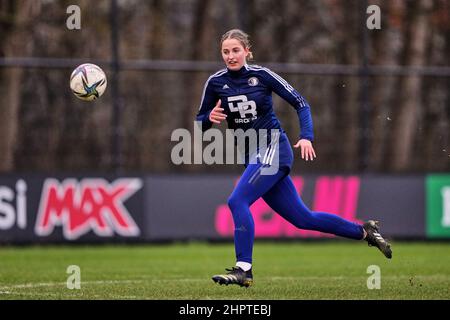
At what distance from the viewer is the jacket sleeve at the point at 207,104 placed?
374 inches

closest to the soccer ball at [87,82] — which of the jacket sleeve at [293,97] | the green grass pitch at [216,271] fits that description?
the jacket sleeve at [293,97]

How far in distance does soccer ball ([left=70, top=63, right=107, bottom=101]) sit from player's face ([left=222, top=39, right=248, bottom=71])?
4.91 feet

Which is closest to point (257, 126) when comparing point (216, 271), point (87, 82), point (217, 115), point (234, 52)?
point (217, 115)

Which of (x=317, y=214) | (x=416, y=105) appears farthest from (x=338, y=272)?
(x=416, y=105)

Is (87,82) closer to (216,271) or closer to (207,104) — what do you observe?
(207,104)

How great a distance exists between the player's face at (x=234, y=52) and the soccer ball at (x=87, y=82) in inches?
58.9

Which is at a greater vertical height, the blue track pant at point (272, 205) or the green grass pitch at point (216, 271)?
the blue track pant at point (272, 205)

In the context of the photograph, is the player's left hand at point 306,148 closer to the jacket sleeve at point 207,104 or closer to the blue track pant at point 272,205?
the blue track pant at point 272,205

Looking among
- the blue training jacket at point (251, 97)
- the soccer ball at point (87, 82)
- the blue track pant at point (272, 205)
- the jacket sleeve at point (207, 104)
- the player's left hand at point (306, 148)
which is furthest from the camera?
the soccer ball at point (87, 82)

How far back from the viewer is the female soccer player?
9094 mm

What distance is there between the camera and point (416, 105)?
1942 centimetres

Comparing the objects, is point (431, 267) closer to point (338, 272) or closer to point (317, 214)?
point (338, 272)

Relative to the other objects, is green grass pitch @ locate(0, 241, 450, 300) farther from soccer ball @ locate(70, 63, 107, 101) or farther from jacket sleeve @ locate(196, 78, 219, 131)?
soccer ball @ locate(70, 63, 107, 101)

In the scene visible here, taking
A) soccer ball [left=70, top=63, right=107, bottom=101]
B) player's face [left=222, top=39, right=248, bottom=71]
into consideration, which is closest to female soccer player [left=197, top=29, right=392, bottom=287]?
player's face [left=222, top=39, right=248, bottom=71]
